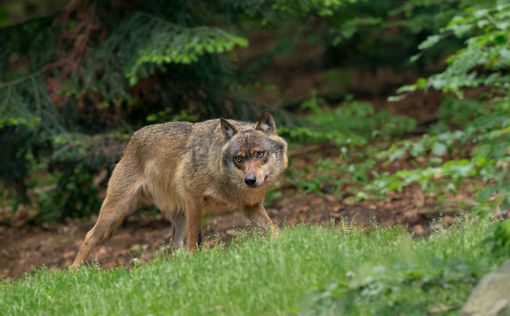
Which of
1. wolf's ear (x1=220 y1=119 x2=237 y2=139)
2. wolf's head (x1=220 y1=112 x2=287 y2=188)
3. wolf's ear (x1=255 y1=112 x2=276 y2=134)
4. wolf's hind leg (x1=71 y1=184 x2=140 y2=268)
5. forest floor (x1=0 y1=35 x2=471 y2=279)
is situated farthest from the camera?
forest floor (x1=0 y1=35 x2=471 y2=279)

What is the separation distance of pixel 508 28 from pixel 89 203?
824 centimetres

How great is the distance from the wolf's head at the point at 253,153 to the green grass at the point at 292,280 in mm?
1151

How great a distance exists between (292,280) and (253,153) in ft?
10.3

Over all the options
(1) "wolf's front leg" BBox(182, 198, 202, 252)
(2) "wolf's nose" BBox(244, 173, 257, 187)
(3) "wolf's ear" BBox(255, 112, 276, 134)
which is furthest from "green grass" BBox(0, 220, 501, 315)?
(3) "wolf's ear" BBox(255, 112, 276, 134)

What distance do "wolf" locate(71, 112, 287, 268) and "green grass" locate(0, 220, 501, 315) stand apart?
1296 mm

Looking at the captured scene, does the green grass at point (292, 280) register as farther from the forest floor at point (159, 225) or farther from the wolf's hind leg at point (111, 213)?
the forest floor at point (159, 225)

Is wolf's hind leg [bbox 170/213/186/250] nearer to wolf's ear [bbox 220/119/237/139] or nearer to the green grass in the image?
wolf's ear [bbox 220/119/237/139]

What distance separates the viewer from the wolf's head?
365 inches

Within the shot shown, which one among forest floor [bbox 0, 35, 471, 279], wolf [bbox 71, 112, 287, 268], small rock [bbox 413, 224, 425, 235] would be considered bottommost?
forest floor [bbox 0, 35, 471, 279]

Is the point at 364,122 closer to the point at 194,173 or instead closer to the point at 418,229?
the point at 418,229

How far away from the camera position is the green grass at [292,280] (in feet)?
17.7

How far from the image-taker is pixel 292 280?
250 inches

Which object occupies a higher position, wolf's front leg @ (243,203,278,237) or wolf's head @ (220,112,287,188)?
wolf's head @ (220,112,287,188)

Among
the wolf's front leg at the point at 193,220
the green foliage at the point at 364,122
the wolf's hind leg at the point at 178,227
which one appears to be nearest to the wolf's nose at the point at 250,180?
the wolf's front leg at the point at 193,220
